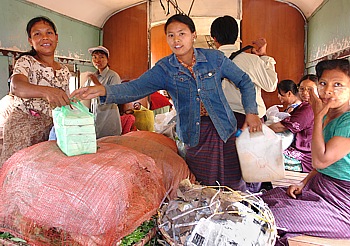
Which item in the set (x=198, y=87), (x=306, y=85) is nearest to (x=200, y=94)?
(x=198, y=87)

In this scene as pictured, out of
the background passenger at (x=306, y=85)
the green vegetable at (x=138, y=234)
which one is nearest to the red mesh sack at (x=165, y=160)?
the green vegetable at (x=138, y=234)

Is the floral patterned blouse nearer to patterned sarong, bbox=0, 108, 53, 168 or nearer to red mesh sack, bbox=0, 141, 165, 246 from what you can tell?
patterned sarong, bbox=0, 108, 53, 168

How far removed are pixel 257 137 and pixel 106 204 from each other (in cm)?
100

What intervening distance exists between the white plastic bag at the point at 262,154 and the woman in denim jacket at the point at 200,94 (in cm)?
7

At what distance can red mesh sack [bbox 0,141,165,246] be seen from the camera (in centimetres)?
115

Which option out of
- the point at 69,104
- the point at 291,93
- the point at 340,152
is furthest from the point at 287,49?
the point at 69,104

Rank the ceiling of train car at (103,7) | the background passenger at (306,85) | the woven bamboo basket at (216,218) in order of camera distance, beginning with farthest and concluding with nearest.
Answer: the ceiling of train car at (103,7) < the background passenger at (306,85) < the woven bamboo basket at (216,218)

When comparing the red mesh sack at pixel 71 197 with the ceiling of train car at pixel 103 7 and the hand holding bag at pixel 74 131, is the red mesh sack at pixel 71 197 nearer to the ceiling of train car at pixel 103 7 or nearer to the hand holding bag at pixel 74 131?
the hand holding bag at pixel 74 131

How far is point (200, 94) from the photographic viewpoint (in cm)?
186

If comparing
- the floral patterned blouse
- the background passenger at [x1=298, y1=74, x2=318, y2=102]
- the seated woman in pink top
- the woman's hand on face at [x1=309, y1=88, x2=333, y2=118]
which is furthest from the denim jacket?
the background passenger at [x1=298, y1=74, x2=318, y2=102]

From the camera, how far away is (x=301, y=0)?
422cm

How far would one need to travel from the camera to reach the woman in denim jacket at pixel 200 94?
5.91 ft

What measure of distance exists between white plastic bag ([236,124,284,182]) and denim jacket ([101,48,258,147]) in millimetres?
135

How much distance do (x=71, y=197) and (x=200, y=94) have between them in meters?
0.99
